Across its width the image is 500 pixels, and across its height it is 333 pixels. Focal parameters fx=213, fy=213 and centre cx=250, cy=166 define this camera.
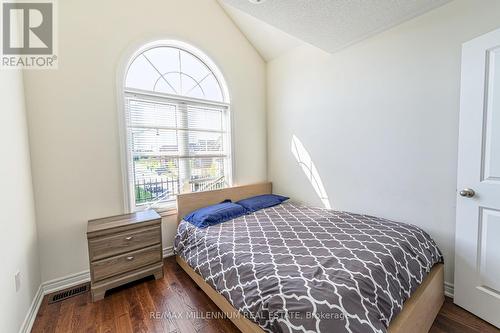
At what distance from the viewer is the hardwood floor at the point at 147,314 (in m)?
1.54

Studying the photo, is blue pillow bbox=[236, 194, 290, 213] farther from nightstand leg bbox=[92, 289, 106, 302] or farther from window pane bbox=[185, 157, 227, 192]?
nightstand leg bbox=[92, 289, 106, 302]

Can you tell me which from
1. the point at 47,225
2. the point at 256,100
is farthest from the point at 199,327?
the point at 256,100

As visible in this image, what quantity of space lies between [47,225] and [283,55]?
3464mm

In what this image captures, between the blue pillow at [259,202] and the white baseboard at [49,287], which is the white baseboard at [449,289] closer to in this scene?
the blue pillow at [259,202]

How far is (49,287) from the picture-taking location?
1.95m

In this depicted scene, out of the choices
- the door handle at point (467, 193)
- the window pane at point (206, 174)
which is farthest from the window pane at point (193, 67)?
the door handle at point (467, 193)

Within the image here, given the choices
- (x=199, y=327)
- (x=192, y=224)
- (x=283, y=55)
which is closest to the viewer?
(x=199, y=327)

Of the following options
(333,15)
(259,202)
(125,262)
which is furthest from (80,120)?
(333,15)

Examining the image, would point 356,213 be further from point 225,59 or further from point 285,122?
point 225,59

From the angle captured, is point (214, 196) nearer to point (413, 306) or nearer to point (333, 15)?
point (413, 306)

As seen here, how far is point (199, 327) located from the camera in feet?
5.08

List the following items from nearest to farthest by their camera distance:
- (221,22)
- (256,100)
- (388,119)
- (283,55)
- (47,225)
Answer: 1. (47,225)
2. (388,119)
3. (221,22)
4. (283,55)
5. (256,100)

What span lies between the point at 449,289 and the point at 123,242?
2903mm

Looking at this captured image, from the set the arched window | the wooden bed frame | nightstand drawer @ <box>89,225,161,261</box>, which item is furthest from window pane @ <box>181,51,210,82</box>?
the wooden bed frame
